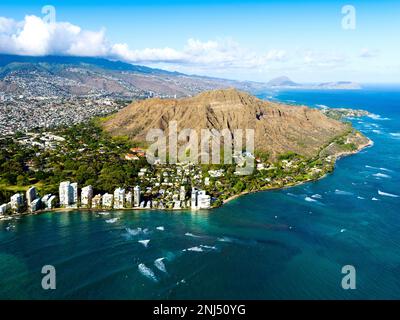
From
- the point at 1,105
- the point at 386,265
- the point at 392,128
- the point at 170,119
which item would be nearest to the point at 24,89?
the point at 1,105

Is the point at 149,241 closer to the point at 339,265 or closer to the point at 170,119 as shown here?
the point at 339,265

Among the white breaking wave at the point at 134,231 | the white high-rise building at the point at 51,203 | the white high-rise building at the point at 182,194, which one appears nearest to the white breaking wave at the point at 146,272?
the white breaking wave at the point at 134,231

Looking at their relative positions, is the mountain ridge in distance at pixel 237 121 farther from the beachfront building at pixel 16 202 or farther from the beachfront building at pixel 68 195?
the beachfront building at pixel 16 202

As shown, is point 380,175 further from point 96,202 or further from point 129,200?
point 96,202

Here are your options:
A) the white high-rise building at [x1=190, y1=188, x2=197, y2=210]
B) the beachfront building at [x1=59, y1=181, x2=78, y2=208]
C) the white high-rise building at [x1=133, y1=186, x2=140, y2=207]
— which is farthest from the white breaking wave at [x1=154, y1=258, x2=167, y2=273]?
the beachfront building at [x1=59, y1=181, x2=78, y2=208]

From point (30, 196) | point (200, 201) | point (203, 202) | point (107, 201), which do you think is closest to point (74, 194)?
point (107, 201)

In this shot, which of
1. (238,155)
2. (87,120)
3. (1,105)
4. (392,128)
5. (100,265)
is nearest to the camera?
(100,265)
